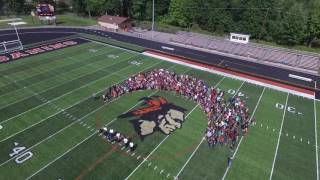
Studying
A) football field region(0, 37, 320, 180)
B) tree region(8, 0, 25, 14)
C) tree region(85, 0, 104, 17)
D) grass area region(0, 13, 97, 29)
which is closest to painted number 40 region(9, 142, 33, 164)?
football field region(0, 37, 320, 180)

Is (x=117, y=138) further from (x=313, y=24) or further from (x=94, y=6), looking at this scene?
(x=94, y=6)

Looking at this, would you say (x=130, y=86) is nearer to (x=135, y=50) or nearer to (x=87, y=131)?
(x=87, y=131)

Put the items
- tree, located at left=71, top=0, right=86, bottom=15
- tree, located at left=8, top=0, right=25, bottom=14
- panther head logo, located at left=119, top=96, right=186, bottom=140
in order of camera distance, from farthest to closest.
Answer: tree, located at left=71, top=0, right=86, bottom=15, tree, located at left=8, top=0, right=25, bottom=14, panther head logo, located at left=119, top=96, right=186, bottom=140

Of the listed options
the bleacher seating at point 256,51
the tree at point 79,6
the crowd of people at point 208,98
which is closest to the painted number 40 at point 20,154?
the crowd of people at point 208,98

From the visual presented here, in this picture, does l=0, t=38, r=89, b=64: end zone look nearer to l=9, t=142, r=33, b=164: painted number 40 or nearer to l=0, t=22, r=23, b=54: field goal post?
l=0, t=22, r=23, b=54: field goal post

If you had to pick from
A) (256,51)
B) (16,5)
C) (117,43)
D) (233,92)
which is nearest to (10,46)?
(117,43)
